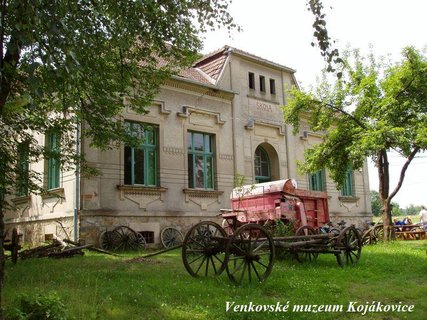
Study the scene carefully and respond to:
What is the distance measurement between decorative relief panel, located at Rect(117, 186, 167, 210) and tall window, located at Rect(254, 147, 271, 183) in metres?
5.95

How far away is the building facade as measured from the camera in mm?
14727

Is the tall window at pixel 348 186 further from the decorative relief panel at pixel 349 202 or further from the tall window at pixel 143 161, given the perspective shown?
the tall window at pixel 143 161

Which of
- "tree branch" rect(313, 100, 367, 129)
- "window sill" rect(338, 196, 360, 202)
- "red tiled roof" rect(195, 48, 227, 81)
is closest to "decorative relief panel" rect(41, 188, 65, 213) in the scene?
"red tiled roof" rect(195, 48, 227, 81)

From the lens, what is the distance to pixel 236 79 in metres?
19.6

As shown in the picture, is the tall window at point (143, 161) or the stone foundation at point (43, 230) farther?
the tall window at point (143, 161)

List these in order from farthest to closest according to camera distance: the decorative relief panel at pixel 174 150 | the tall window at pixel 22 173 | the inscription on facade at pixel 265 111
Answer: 1. the inscription on facade at pixel 265 111
2. the decorative relief panel at pixel 174 150
3. the tall window at pixel 22 173

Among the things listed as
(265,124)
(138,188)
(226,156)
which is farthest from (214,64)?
(138,188)

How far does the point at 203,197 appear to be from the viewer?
17.3 metres

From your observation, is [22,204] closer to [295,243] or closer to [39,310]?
[295,243]

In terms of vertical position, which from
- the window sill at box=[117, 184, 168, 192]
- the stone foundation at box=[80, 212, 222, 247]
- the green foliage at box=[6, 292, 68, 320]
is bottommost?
the green foliage at box=[6, 292, 68, 320]

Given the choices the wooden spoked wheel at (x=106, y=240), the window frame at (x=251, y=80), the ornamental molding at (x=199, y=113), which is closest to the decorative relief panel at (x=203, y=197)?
the ornamental molding at (x=199, y=113)

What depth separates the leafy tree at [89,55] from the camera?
3773mm

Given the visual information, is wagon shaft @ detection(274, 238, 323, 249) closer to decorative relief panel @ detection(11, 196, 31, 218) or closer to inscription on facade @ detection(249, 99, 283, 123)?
inscription on facade @ detection(249, 99, 283, 123)

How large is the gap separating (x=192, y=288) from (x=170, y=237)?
360 inches
